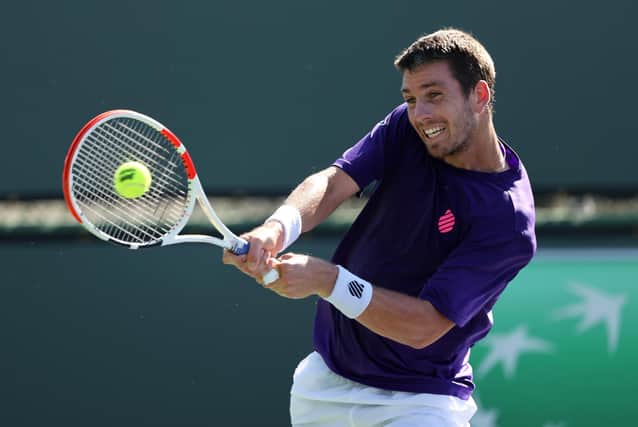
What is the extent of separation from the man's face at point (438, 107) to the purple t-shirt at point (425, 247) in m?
0.11

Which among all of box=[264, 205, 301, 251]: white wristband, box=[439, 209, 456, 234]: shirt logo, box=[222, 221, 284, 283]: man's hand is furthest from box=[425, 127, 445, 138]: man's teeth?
box=[222, 221, 284, 283]: man's hand

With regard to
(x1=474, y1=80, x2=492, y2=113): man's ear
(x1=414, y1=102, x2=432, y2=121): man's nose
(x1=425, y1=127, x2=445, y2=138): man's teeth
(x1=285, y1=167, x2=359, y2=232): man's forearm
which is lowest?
(x1=285, y1=167, x2=359, y2=232): man's forearm

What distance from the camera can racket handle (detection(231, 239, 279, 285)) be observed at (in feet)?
9.86

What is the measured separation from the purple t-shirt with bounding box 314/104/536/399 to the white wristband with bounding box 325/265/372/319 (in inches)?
9.0

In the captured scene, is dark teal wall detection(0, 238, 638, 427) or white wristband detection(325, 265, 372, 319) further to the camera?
dark teal wall detection(0, 238, 638, 427)

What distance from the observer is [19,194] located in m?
4.84

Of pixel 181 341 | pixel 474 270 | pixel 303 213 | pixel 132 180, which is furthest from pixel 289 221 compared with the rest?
pixel 181 341

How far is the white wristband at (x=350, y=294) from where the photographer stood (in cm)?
312

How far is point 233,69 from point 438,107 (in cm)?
164

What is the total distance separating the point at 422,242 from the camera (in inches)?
137

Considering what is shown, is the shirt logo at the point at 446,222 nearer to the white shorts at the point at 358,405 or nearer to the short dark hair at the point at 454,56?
the short dark hair at the point at 454,56

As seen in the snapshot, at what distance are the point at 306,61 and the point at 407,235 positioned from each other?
1587mm

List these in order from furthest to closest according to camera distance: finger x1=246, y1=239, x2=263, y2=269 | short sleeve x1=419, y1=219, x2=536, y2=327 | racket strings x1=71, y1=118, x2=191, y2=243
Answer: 1. racket strings x1=71, y1=118, x2=191, y2=243
2. short sleeve x1=419, y1=219, x2=536, y2=327
3. finger x1=246, y1=239, x2=263, y2=269

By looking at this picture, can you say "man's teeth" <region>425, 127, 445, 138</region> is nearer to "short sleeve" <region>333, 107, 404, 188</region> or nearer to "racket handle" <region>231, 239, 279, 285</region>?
"short sleeve" <region>333, 107, 404, 188</region>
